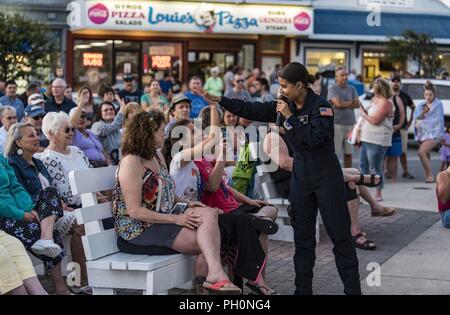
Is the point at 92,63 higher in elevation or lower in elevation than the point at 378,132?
higher

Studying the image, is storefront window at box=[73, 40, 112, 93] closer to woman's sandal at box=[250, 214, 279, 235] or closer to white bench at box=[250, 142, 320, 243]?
white bench at box=[250, 142, 320, 243]

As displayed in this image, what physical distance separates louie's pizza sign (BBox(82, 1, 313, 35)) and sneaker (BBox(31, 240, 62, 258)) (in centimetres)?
1974

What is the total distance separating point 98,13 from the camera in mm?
25250

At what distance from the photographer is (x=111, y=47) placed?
87.5 feet

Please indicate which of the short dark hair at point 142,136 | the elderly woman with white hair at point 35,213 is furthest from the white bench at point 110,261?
the elderly woman with white hair at point 35,213

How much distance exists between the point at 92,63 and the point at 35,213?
20.5 meters

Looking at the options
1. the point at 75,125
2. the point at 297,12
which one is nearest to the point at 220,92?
the point at 297,12

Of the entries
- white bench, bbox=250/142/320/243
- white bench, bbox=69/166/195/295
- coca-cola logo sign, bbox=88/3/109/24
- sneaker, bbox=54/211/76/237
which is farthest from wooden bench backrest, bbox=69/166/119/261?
coca-cola logo sign, bbox=88/3/109/24

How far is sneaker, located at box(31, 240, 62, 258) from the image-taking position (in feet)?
20.0

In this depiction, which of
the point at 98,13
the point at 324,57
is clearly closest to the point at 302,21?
the point at 324,57

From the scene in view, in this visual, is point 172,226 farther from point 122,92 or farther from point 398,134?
point 122,92

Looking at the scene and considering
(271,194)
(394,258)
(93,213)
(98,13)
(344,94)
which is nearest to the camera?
(93,213)

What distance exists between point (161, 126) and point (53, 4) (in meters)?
20.2

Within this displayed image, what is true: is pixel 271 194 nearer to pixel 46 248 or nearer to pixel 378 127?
pixel 46 248
